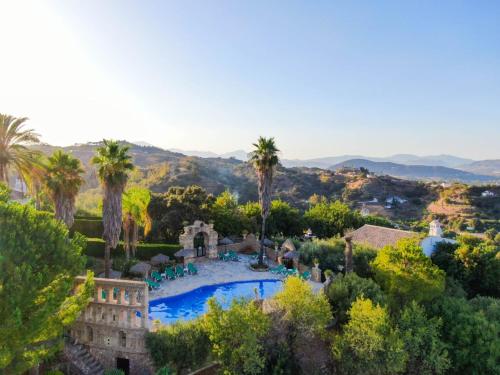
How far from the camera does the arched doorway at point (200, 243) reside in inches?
1394

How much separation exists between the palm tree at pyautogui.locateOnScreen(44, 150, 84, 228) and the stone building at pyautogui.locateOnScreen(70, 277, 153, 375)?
5.07 m

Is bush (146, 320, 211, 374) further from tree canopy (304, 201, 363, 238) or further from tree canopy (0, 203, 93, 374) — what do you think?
tree canopy (304, 201, 363, 238)

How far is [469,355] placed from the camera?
2134 centimetres

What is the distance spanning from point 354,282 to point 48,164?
17.4 metres

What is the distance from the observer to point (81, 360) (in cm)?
1716

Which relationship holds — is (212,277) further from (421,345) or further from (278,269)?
(421,345)

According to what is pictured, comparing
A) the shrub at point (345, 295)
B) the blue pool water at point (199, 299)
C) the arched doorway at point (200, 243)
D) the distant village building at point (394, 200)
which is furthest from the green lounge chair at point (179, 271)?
the distant village building at point (394, 200)

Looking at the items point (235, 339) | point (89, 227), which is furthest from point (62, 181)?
point (89, 227)

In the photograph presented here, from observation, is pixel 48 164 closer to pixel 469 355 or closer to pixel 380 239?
pixel 469 355

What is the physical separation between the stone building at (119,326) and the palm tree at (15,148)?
613 centimetres

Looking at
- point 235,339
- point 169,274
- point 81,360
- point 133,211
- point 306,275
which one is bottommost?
point 306,275

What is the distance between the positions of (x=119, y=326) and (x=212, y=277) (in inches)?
512

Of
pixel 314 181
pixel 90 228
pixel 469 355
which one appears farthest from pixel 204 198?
pixel 314 181

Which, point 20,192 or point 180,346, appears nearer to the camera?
point 180,346
